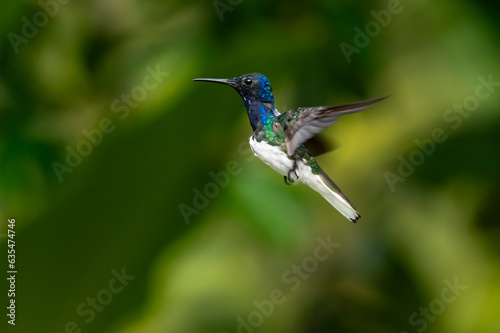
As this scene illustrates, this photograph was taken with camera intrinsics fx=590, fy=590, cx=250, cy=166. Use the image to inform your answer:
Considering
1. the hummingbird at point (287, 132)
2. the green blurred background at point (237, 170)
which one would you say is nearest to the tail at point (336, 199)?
the hummingbird at point (287, 132)

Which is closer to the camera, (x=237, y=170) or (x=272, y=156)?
(x=272, y=156)

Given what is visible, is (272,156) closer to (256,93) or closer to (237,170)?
(256,93)

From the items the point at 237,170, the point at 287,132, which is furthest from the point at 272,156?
the point at 237,170

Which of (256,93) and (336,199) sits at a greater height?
(256,93)

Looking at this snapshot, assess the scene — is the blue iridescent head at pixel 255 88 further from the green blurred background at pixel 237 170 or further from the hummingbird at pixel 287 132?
the green blurred background at pixel 237 170

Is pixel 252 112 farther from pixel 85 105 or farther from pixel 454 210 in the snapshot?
pixel 454 210

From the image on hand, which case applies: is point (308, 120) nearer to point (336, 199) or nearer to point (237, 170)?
point (336, 199)

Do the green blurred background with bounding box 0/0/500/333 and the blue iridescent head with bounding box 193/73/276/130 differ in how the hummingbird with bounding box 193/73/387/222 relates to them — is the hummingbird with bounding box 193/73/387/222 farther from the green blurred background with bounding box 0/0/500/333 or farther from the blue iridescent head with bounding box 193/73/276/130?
the green blurred background with bounding box 0/0/500/333

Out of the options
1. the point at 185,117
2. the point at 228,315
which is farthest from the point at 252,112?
the point at 228,315
